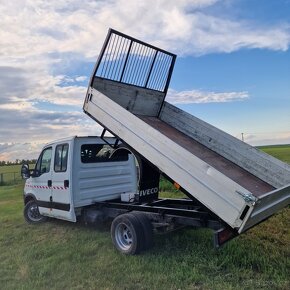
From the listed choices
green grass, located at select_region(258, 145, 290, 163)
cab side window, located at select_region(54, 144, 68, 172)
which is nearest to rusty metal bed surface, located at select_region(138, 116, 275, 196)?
cab side window, located at select_region(54, 144, 68, 172)

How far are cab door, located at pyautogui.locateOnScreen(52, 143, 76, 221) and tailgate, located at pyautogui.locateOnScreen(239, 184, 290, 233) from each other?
3949 mm

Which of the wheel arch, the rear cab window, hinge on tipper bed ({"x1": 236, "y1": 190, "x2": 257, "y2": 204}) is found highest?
hinge on tipper bed ({"x1": 236, "y1": 190, "x2": 257, "y2": 204})

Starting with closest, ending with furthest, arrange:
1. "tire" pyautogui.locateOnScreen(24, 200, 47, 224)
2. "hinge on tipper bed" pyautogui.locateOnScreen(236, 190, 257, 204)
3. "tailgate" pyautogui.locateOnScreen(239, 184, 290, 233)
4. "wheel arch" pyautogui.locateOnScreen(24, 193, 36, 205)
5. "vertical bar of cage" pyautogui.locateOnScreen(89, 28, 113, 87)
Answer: "hinge on tipper bed" pyautogui.locateOnScreen(236, 190, 257, 204) → "tailgate" pyautogui.locateOnScreen(239, 184, 290, 233) → "vertical bar of cage" pyautogui.locateOnScreen(89, 28, 113, 87) → "wheel arch" pyautogui.locateOnScreen(24, 193, 36, 205) → "tire" pyautogui.locateOnScreen(24, 200, 47, 224)

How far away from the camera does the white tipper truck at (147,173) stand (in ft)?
16.0

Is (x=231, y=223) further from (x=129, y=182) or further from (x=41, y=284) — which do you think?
(x=129, y=182)

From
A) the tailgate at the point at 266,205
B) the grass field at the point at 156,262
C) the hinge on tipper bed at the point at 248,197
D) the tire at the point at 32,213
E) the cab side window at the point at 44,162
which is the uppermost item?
the hinge on tipper bed at the point at 248,197

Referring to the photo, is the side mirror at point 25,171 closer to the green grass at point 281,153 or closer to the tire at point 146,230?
the tire at point 146,230

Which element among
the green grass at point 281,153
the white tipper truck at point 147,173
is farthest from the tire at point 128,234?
the green grass at point 281,153

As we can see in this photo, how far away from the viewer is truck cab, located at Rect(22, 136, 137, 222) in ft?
25.4

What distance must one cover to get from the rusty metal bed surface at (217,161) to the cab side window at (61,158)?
1.87 metres

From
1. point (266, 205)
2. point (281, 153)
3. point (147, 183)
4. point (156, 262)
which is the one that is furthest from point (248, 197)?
point (281, 153)

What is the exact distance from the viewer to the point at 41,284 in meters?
5.38

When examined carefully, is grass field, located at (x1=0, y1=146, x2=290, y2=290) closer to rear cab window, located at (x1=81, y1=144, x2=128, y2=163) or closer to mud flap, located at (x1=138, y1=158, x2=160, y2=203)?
mud flap, located at (x1=138, y1=158, x2=160, y2=203)

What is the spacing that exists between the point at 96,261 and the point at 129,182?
2898mm
